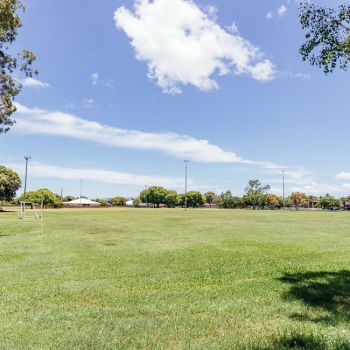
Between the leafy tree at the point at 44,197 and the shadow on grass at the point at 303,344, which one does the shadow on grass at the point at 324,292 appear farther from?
the leafy tree at the point at 44,197

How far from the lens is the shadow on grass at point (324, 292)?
345 inches

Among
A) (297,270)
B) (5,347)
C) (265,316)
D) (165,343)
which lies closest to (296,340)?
(265,316)

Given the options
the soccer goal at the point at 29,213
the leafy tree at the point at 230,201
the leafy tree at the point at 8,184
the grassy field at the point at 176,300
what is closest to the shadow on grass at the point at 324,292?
the grassy field at the point at 176,300

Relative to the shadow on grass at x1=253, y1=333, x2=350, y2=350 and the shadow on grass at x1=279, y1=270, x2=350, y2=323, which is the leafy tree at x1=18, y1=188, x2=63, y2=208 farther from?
the shadow on grass at x1=253, y1=333, x2=350, y2=350

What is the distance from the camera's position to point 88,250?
2106 centimetres

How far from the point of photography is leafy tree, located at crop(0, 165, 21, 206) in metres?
92.8

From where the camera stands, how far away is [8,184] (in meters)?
96.2

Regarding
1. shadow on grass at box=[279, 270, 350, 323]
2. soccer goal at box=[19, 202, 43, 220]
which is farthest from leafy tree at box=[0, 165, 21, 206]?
shadow on grass at box=[279, 270, 350, 323]

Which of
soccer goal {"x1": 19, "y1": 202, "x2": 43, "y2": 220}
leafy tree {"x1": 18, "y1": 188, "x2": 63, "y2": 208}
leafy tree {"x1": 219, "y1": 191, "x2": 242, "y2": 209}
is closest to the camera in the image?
soccer goal {"x1": 19, "y1": 202, "x2": 43, "y2": 220}

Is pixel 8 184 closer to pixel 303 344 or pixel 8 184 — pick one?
pixel 8 184

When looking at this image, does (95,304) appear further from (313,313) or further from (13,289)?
(313,313)

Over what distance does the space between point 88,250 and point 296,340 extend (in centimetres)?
1573

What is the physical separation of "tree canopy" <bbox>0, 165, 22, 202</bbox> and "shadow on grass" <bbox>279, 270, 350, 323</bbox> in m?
89.7

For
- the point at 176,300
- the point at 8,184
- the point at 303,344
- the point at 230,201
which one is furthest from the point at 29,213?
the point at 230,201
